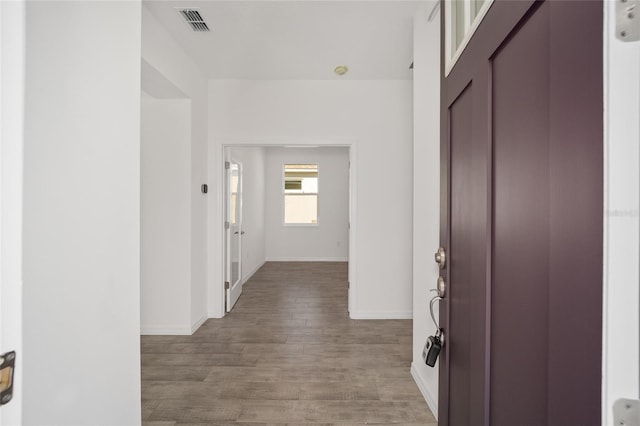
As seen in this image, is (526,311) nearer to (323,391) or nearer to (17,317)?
(17,317)

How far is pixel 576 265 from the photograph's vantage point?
0.48 meters

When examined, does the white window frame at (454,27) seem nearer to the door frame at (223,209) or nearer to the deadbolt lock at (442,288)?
the deadbolt lock at (442,288)

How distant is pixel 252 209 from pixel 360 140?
343 centimetres

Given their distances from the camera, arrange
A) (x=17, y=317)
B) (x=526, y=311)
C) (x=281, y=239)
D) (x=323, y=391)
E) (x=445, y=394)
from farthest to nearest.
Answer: (x=281, y=239) → (x=323, y=391) → (x=445, y=394) → (x=526, y=311) → (x=17, y=317)

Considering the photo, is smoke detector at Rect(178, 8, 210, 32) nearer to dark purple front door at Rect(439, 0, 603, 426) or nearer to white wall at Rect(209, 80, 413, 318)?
white wall at Rect(209, 80, 413, 318)

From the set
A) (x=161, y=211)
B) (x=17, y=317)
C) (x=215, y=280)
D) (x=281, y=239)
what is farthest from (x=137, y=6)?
(x=281, y=239)

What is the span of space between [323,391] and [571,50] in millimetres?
2264

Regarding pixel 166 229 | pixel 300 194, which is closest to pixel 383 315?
pixel 166 229

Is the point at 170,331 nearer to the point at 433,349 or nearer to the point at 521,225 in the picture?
the point at 433,349

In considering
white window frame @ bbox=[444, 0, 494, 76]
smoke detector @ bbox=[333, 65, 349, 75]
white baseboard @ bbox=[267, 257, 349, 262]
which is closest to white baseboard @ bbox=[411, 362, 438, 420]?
white window frame @ bbox=[444, 0, 494, 76]

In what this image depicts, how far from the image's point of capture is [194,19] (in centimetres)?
254

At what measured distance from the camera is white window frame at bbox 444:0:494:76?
83 centimetres

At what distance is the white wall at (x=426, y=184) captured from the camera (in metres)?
2.02

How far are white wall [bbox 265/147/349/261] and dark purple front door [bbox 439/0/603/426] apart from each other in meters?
6.90
